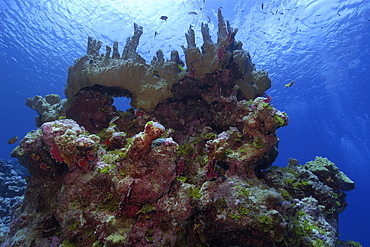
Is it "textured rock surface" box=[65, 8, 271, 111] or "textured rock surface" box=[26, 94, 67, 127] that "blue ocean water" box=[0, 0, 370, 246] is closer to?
"textured rock surface" box=[65, 8, 271, 111]

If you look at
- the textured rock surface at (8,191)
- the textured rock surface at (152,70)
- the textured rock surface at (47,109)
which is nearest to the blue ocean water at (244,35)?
the textured rock surface at (152,70)

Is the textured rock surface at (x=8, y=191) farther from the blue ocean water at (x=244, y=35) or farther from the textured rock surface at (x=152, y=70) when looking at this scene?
the blue ocean water at (x=244, y=35)

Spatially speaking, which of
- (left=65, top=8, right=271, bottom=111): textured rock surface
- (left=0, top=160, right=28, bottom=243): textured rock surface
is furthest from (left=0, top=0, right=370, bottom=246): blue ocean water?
(left=0, top=160, right=28, bottom=243): textured rock surface

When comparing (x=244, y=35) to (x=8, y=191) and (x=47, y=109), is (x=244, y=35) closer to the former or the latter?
(x=47, y=109)

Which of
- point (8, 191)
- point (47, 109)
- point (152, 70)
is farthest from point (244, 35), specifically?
point (8, 191)

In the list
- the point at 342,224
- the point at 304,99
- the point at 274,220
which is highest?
the point at 304,99

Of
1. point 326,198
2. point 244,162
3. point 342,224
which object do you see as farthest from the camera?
point 342,224

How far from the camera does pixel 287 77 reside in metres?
26.5

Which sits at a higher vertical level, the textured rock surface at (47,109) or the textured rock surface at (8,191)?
the textured rock surface at (47,109)

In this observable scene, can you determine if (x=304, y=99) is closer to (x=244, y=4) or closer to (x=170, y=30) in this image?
(x=244, y=4)

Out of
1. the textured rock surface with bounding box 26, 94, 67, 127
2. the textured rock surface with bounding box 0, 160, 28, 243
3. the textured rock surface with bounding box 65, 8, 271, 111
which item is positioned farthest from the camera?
the textured rock surface with bounding box 0, 160, 28, 243

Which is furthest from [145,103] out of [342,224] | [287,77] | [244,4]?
[342,224]

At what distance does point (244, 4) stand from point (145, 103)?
14.2 meters

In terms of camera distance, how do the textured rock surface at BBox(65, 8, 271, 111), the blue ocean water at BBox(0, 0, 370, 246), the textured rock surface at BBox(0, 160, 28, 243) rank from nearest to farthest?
the textured rock surface at BBox(65, 8, 271, 111), the textured rock surface at BBox(0, 160, 28, 243), the blue ocean water at BBox(0, 0, 370, 246)
